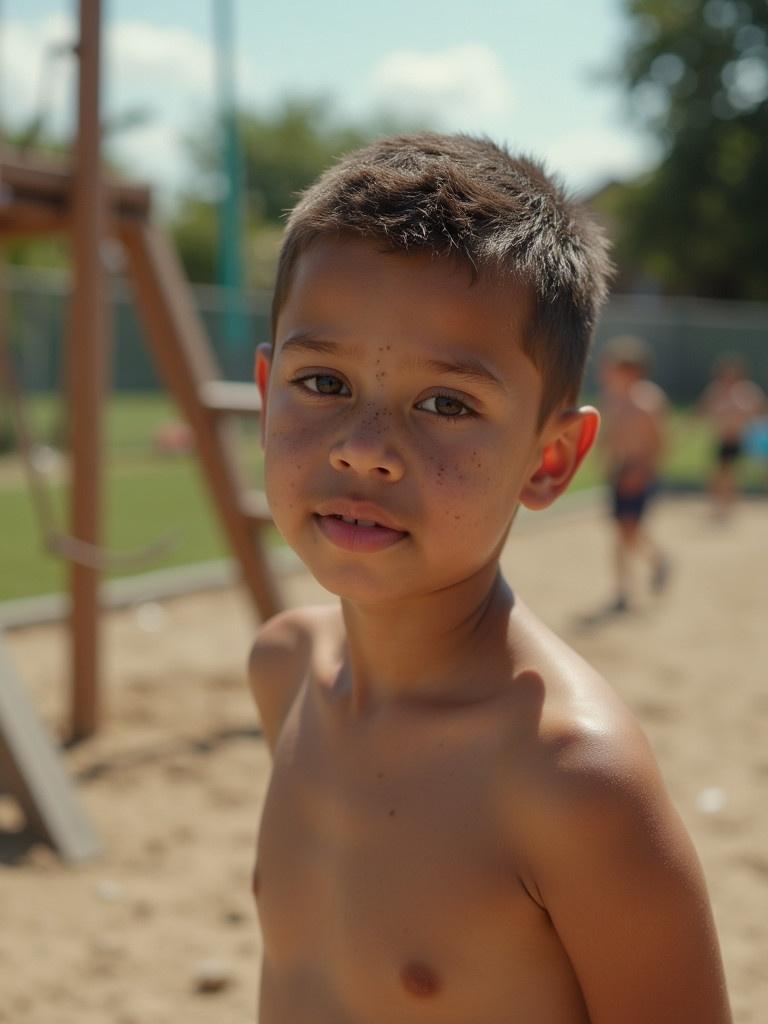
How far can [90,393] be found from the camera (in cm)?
472

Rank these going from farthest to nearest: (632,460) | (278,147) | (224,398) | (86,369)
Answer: (278,147)
(632,460)
(224,398)
(86,369)

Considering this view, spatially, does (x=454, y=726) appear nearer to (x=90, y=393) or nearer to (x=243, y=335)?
(x=90, y=393)

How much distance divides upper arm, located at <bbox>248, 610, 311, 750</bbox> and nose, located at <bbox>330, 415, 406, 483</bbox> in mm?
576

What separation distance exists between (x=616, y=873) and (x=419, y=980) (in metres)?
0.33

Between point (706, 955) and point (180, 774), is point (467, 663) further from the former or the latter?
point (180, 774)

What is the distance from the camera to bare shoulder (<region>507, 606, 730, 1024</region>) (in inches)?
49.1

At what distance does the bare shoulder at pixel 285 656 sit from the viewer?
1834 mm

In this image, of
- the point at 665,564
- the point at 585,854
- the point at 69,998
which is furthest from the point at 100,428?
the point at 665,564

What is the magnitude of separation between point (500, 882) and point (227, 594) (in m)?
6.77

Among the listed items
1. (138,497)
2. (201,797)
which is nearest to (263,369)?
(201,797)

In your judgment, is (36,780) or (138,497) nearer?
(36,780)

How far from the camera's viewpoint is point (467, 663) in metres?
1.51

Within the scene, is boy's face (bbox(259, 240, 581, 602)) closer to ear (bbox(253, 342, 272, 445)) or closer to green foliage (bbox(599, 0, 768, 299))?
ear (bbox(253, 342, 272, 445))

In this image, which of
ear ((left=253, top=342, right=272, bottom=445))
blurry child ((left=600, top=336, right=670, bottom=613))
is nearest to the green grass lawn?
blurry child ((left=600, top=336, right=670, bottom=613))
